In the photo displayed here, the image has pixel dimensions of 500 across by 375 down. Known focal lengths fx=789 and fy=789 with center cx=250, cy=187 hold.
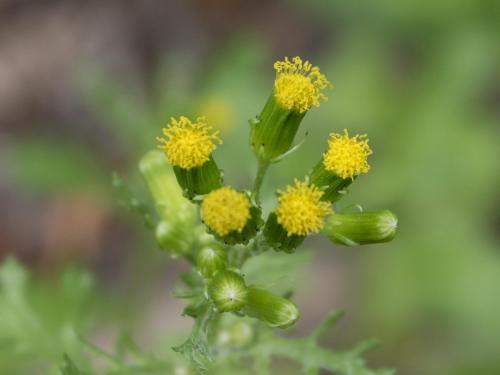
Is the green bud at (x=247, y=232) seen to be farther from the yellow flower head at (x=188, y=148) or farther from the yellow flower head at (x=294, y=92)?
the yellow flower head at (x=294, y=92)

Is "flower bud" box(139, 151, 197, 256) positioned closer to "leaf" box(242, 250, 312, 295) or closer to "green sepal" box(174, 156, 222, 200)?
"green sepal" box(174, 156, 222, 200)

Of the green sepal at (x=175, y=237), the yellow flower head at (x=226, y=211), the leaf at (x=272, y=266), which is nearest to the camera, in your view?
the yellow flower head at (x=226, y=211)

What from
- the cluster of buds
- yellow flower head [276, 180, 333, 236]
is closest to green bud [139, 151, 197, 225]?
the cluster of buds

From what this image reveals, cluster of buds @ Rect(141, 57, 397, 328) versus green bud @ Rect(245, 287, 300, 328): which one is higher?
cluster of buds @ Rect(141, 57, 397, 328)

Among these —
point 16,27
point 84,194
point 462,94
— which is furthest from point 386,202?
point 16,27

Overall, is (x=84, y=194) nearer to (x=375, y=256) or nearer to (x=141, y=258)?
(x=141, y=258)

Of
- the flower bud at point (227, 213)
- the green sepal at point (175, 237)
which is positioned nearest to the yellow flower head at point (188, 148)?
the flower bud at point (227, 213)
